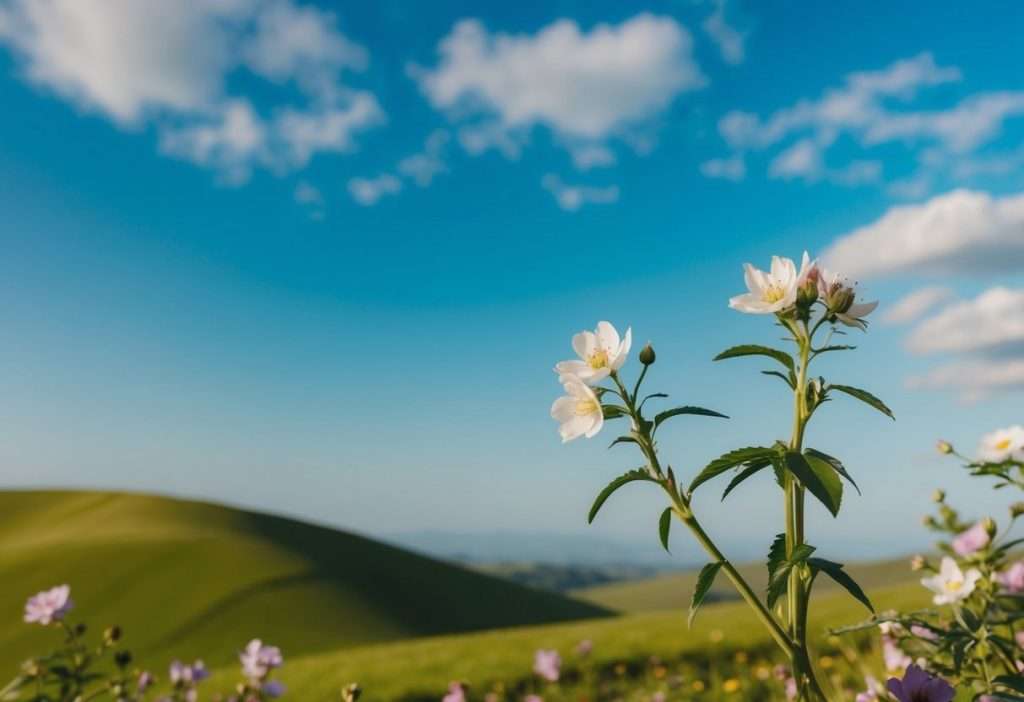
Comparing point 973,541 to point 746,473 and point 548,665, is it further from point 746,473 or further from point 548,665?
point 548,665

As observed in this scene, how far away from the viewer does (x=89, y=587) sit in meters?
19.1

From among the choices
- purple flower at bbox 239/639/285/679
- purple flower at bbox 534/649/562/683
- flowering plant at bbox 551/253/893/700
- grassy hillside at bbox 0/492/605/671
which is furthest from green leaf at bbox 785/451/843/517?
grassy hillside at bbox 0/492/605/671

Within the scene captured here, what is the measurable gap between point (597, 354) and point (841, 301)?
407mm

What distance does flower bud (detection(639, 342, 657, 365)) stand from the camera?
4.66 ft

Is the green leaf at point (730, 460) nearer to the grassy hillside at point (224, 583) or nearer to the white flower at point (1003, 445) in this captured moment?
the white flower at point (1003, 445)

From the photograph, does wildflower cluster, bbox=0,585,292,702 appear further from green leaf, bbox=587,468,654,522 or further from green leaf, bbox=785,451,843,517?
green leaf, bbox=785,451,843,517

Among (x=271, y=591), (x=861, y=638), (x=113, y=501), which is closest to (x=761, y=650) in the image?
(x=861, y=638)

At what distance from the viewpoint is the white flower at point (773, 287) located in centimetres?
134

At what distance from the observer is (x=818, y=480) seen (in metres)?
1.08

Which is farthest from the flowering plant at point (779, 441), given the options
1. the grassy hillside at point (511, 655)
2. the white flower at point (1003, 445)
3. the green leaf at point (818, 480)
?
the grassy hillside at point (511, 655)

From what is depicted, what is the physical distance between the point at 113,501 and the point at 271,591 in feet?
42.0

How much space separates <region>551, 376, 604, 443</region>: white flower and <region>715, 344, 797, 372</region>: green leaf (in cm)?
22

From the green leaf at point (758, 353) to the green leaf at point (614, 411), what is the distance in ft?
0.59

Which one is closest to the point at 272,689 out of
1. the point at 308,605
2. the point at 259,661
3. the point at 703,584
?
the point at 259,661
